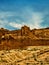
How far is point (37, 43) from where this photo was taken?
37906 millimetres

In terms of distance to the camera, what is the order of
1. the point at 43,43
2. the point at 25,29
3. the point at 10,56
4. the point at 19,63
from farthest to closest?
the point at 25,29, the point at 43,43, the point at 10,56, the point at 19,63

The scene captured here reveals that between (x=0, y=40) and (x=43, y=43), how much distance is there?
722 centimetres

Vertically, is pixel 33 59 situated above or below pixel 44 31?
below

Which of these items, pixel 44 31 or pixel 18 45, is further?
pixel 44 31

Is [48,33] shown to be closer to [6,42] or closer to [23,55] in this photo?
[6,42]

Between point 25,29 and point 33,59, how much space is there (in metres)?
19.0

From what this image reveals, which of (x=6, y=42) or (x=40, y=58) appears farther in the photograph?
(x=6, y=42)

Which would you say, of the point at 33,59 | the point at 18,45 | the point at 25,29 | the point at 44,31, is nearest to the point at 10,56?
the point at 33,59

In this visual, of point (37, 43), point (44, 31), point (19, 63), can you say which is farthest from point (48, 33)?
point (19, 63)

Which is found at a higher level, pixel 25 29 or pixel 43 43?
pixel 25 29

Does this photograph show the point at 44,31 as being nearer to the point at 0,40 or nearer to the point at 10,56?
the point at 0,40

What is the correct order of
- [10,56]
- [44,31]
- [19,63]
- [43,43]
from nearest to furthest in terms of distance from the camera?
[19,63], [10,56], [43,43], [44,31]

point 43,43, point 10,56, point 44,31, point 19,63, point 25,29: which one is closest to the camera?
point 19,63

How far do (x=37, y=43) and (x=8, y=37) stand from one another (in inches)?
203
